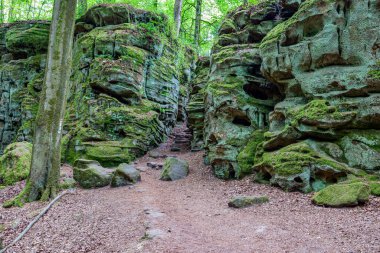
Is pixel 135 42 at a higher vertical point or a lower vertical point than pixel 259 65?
higher

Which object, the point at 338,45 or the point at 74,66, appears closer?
the point at 338,45

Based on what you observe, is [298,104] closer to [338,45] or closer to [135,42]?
[338,45]

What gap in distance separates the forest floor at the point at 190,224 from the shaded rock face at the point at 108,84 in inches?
234

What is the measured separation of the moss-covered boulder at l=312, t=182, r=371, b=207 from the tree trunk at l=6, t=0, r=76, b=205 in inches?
341

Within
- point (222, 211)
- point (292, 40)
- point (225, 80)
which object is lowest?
point (222, 211)

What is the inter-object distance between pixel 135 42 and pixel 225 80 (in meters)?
8.76

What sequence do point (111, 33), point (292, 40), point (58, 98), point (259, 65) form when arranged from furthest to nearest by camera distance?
point (111, 33) → point (259, 65) → point (292, 40) → point (58, 98)

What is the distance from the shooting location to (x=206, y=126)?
14.5 metres

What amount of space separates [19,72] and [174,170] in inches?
725

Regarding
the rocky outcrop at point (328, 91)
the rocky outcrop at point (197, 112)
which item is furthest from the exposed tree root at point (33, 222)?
the rocky outcrop at point (197, 112)

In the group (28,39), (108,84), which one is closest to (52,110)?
(108,84)

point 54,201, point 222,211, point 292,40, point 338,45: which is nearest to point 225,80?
point 292,40

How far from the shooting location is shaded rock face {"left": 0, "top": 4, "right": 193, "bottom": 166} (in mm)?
16205

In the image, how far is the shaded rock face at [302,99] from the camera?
9102mm
